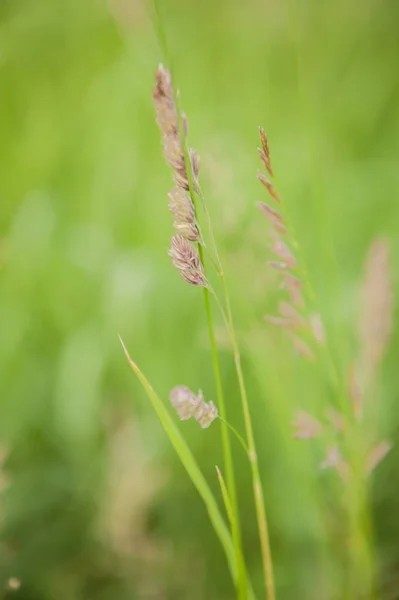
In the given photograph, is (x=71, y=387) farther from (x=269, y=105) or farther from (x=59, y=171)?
(x=269, y=105)

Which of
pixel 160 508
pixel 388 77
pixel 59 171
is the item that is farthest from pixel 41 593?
pixel 388 77

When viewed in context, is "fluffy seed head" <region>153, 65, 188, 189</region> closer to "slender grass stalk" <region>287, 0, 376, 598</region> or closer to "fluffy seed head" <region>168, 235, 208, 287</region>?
"fluffy seed head" <region>168, 235, 208, 287</region>

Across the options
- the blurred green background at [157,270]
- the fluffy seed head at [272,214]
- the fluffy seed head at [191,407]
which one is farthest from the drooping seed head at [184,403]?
the blurred green background at [157,270]

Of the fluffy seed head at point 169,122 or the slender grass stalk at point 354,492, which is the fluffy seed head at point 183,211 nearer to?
the fluffy seed head at point 169,122

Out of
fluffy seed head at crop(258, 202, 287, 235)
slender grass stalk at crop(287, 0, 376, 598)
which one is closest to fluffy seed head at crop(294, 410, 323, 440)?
slender grass stalk at crop(287, 0, 376, 598)

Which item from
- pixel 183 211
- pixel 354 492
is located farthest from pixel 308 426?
pixel 183 211

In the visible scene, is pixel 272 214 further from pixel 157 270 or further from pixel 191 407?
pixel 157 270
